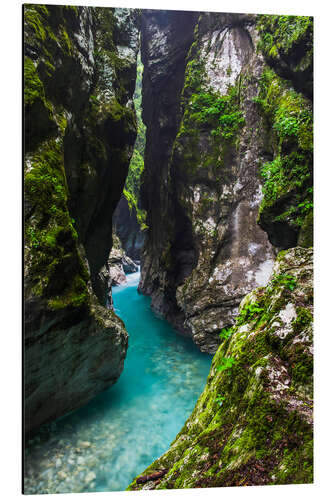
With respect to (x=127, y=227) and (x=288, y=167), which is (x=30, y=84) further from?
(x=127, y=227)

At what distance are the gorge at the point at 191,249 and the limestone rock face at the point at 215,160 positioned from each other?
0.05 metres

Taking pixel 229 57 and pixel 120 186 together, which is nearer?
pixel 229 57

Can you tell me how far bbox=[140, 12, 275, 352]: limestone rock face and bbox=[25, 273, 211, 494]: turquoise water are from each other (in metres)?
1.32

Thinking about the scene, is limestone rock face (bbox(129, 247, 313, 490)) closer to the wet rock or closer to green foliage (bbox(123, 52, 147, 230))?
the wet rock

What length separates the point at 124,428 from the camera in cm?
509

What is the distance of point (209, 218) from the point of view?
8.12m

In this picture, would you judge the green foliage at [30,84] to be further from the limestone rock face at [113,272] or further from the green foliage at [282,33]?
the limestone rock face at [113,272]

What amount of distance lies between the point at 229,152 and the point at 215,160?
54 centimetres

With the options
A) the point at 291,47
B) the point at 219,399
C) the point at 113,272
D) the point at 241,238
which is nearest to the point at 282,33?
Answer: the point at 291,47

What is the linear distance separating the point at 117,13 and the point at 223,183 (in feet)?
15.2

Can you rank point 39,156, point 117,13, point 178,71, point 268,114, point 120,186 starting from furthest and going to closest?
point 178,71 < point 120,186 < point 117,13 < point 268,114 < point 39,156
